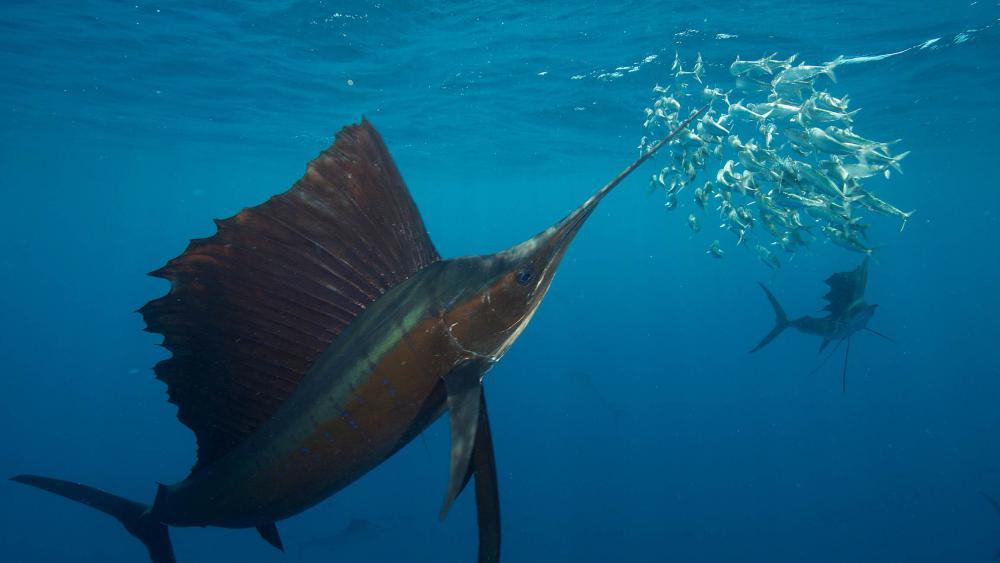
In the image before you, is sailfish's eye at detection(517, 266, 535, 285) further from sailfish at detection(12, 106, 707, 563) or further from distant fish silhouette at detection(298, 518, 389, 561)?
distant fish silhouette at detection(298, 518, 389, 561)

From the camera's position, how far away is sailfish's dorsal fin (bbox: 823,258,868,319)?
7.41 metres

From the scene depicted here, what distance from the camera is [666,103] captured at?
29.5 feet

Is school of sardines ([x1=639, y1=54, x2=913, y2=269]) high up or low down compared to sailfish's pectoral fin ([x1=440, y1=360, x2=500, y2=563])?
up

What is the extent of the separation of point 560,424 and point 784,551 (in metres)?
8.92

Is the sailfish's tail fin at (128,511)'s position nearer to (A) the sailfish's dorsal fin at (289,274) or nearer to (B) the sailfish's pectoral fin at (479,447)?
(A) the sailfish's dorsal fin at (289,274)

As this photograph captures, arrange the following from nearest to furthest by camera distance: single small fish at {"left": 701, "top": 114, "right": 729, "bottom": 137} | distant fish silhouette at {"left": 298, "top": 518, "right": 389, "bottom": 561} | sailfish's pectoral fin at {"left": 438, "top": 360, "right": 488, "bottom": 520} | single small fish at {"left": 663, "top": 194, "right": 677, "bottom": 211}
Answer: sailfish's pectoral fin at {"left": 438, "top": 360, "right": 488, "bottom": 520}, single small fish at {"left": 701, "top": 114, "right": 729, "bottom": 137}, single small fish at {"left": 663, "top": 194, "right": 677, "bottom": 211}, distant fish silhouette at {"left": 298, "top": 518, "right": 389, "bottom": 561}

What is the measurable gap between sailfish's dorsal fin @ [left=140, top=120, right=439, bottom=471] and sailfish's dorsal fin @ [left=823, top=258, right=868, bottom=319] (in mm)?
7407

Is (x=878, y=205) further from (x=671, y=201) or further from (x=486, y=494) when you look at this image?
(x=486, y=494)

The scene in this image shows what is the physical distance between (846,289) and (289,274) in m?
8.15

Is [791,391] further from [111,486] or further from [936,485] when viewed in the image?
[111,486]

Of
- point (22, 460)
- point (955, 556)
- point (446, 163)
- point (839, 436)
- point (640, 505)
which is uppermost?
point (446, 163)

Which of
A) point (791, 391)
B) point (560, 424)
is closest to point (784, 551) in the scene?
point (560, 424)

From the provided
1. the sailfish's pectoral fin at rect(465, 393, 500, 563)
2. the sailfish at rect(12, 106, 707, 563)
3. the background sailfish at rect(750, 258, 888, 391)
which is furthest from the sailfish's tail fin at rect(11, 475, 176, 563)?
the background sailfish at rect(750, 258, 888, 391)

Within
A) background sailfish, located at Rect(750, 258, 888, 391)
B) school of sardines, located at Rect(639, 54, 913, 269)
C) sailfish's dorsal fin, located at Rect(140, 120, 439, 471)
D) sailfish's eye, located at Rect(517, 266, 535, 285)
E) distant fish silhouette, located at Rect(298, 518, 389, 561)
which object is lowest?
distant fish silhouette, located at Rect(298, 518, 389, 561)
